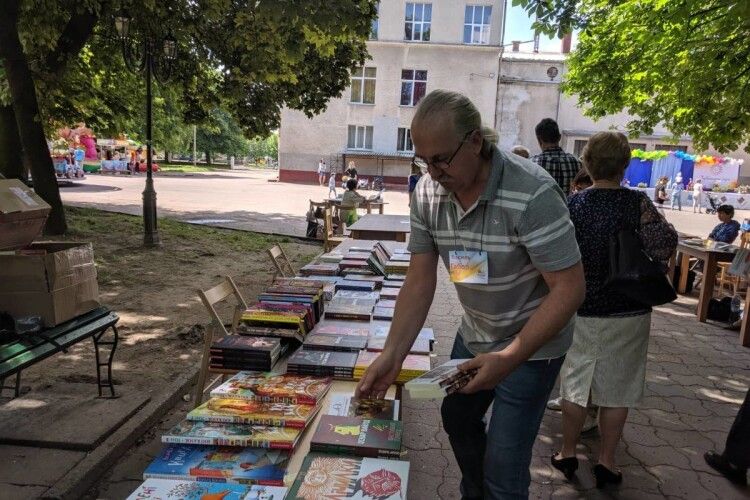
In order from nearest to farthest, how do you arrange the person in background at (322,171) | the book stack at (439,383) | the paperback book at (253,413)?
the book stack at (439,383) → the paperback book at (253,413) → the person in background at (322,171)

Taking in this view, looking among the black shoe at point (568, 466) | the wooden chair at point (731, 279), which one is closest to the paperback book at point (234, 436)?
the black shoe at point (568, 466)

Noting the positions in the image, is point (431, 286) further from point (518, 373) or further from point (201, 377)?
point (201, 377)

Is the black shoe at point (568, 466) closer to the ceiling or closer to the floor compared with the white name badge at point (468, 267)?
closer to the floor

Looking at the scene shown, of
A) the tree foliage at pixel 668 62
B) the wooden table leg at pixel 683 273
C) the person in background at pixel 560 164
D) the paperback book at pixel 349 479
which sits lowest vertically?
the wooden table leg at pixel 683 273

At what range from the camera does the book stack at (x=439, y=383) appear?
1450 millimetres

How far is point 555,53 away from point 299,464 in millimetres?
38695

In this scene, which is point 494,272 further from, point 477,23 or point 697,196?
point 477,23

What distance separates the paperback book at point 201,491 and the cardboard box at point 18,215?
5.78 ft

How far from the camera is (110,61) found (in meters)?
11.9

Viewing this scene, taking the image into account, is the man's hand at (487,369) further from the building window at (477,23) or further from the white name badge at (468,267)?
the building window at (477,23)

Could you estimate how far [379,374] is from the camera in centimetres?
186

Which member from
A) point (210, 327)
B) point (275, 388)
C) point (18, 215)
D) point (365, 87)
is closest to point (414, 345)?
point (275, 388)

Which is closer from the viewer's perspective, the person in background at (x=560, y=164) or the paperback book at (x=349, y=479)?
the paperback book at (x=349, y=479)

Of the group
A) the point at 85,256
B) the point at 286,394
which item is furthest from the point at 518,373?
the point at 85,256
